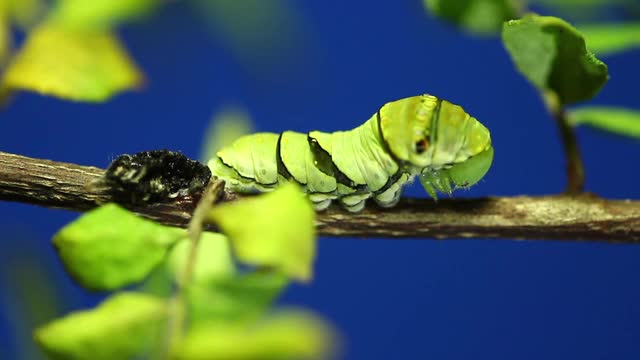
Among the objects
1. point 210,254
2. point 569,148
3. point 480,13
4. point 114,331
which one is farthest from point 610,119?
point 114,331

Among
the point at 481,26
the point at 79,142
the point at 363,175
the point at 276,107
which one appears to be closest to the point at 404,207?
the point at 363,175

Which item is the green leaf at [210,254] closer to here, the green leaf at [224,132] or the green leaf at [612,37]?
the green leaf at [224,132]

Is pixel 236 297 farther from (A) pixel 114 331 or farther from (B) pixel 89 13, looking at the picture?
(B) pixel 89 13

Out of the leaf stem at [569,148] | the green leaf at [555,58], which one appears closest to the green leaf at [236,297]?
the green leaf at [555,58]

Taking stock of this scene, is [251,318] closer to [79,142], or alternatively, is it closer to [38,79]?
[38,79]

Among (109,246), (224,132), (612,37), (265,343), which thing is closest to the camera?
(265,343)

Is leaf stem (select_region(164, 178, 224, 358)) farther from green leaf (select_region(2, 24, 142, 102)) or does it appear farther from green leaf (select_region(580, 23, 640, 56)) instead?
green leaf (select_region(580, 23, 640, 56))
